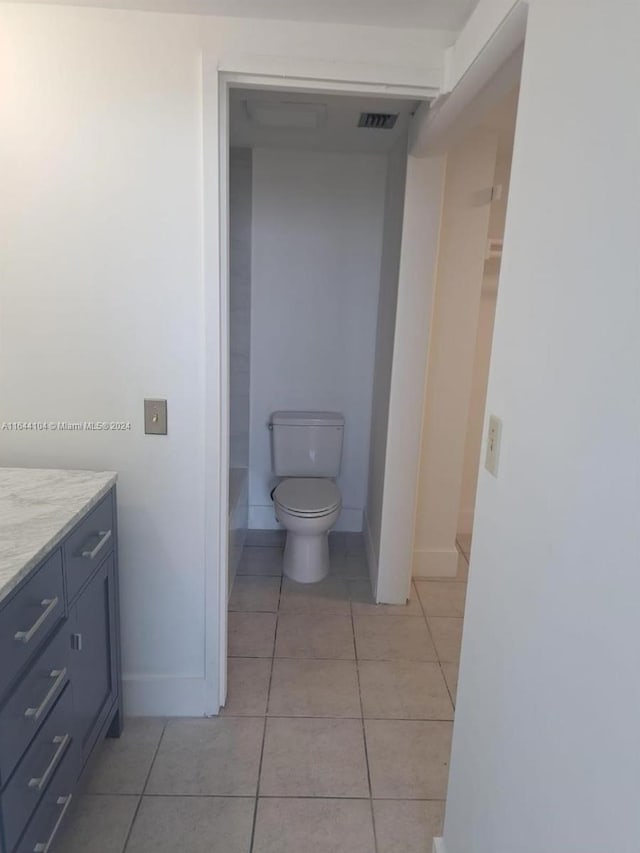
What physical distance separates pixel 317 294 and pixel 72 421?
5.82 ft

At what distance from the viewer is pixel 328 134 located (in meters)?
2.59

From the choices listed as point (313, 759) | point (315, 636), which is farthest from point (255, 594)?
point (313, 759)

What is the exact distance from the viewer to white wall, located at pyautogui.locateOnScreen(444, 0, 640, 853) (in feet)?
2.17

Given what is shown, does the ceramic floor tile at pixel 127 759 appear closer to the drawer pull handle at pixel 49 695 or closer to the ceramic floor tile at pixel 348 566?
the drawer pull handle at pixel 49 695

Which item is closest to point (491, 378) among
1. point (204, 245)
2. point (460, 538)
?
point (204, 245)

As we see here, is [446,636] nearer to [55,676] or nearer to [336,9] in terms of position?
[55,676]

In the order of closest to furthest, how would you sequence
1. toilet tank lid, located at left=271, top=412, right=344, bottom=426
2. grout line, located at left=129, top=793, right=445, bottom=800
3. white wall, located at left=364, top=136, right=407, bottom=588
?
grout line, located at left=129, top=793, right=445, bottom=800, white wall, located at left=364, top=136, right=407, bottom=588, toilet tank lid, located at left=271, top=412, right=344, bottom=426

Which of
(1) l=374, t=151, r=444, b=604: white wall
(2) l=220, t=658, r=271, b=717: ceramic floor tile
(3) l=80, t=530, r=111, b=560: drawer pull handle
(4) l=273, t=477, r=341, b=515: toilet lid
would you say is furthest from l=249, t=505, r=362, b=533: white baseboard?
(3) l=80, t=530, r=111, b=560: drawer pull handle

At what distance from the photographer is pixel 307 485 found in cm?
299

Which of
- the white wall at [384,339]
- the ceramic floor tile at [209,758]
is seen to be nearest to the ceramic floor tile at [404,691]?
the ceramic floor tile at [209,758]

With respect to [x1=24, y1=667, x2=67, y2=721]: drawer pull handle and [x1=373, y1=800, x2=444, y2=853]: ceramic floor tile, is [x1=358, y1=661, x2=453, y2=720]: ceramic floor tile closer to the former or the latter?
[x1=373, y1=800, x2=444, y2=853]: ceramic floor tile

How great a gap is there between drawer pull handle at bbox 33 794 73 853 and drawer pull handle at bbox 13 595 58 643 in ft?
1.52

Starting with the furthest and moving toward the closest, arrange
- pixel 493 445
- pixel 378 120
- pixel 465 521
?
pixel 465 521 → pixel 378 120 → pixel 493 445

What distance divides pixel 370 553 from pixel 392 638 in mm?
616
